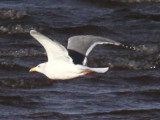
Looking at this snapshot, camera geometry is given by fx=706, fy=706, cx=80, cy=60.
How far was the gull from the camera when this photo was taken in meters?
7.62

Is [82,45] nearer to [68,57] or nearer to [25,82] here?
[68,57]

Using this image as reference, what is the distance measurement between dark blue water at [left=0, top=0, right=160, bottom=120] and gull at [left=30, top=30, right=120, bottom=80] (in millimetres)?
1422

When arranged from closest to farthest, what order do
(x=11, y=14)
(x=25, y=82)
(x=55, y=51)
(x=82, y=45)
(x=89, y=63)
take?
(x=55, y=51) → (x=82, y=45) → (x=25, y=82) → (x=89, y=63) → (x=11, y=14)

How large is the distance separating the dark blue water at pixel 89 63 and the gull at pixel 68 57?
4.67 feet

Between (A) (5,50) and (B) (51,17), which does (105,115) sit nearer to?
(A) (5,50)

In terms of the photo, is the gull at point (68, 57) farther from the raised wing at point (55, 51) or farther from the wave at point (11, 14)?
the wave at point (11, 14)

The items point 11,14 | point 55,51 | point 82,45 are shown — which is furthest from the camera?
point 11,14

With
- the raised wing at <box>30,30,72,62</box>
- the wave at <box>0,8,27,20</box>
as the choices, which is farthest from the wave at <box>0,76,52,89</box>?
the wave at <box>0,8,27,20</box>

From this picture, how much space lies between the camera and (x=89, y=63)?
39.3ft

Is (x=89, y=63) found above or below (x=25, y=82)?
above

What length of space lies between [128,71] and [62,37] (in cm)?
221

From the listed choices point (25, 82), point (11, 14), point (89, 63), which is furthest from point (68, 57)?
point (11, 14)

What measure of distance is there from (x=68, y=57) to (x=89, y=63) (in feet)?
13.5

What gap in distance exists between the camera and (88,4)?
15.4 m
